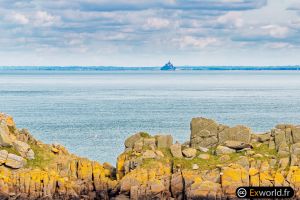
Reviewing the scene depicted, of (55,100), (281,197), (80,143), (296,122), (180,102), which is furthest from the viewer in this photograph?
(55,100)

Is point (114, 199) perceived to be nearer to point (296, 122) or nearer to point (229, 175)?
point (229, 175)

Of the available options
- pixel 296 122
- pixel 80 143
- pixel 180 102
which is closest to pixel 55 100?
pixel 180 102

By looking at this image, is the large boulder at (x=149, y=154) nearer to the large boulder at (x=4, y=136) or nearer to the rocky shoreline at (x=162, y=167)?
the rocky shoreline at (x=162, y=167)

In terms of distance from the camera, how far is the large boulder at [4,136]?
54312 mm

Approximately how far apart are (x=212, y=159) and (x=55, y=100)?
12870 centimetres

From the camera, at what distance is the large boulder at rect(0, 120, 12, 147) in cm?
5431

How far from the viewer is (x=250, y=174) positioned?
4888 cm

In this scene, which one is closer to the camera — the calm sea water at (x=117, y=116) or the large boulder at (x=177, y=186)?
the large boulder at (x=177, y=186)

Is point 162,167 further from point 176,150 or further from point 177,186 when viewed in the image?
point 176,150

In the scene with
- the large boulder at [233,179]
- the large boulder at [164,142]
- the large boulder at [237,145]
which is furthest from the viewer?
the large boulder at [164,142]

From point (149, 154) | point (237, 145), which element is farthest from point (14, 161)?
point (237, 145)

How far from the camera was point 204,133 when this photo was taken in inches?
2202

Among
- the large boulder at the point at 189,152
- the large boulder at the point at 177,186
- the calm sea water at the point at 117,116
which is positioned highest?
the large boulder at the point at 189,152

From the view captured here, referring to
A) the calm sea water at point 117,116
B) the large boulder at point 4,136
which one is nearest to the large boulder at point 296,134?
the large boulder at point 4,136
